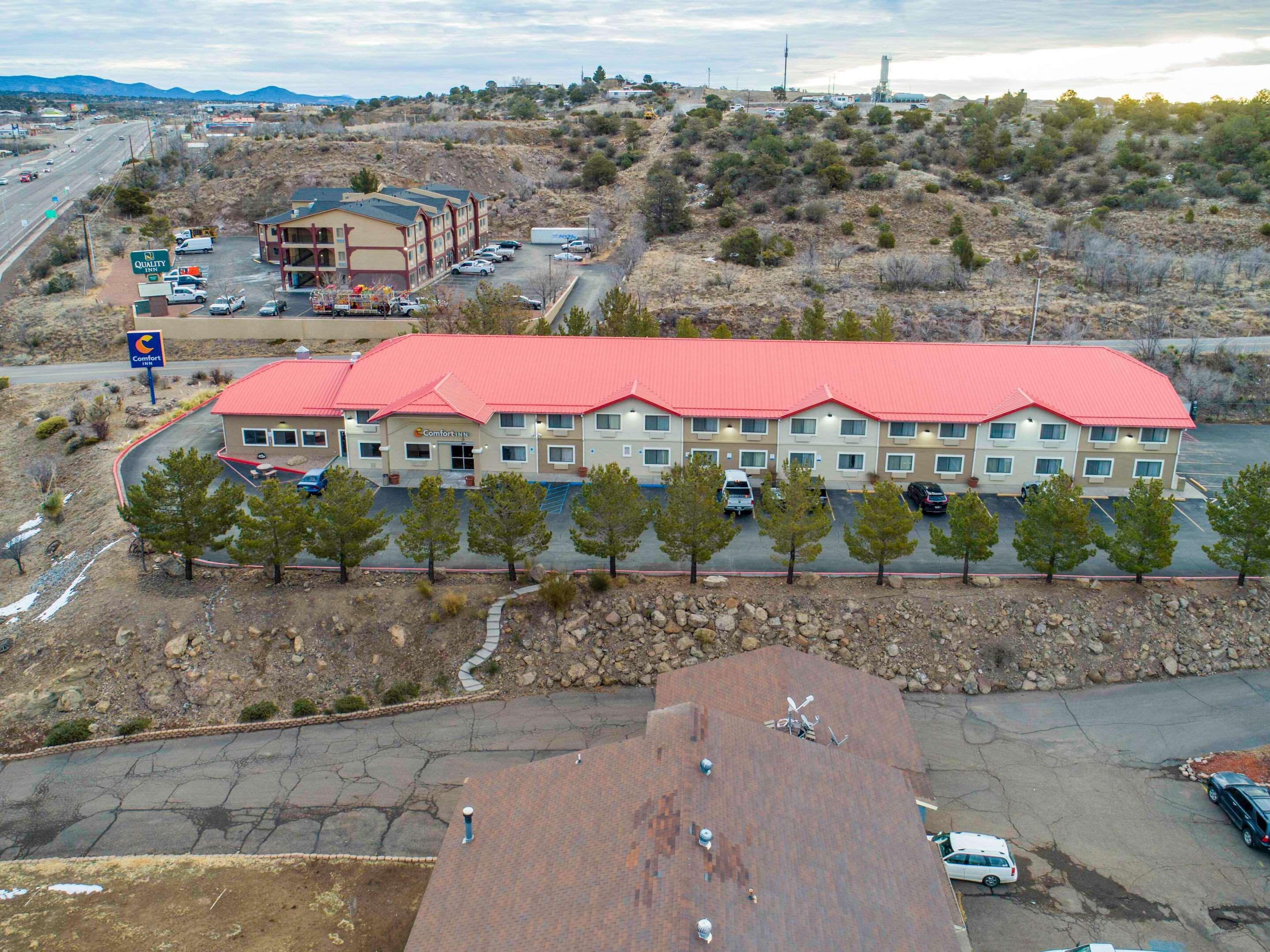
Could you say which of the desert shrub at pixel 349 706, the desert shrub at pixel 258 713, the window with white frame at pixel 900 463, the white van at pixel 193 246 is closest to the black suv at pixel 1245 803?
the window with white frame at pixel 900 463

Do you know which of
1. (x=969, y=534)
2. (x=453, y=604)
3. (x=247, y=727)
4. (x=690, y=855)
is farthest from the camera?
(x=969, y=534)

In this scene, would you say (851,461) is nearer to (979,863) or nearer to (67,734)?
(979,863)

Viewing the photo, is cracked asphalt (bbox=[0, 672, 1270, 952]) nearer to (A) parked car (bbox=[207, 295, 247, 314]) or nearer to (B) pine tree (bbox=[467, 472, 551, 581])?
(B) pine tree (bbox=[467, 472, 551, 581])

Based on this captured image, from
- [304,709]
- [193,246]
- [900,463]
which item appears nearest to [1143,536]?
[900,463]

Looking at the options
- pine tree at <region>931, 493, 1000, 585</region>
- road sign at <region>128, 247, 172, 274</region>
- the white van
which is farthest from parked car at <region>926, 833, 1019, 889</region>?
the white van

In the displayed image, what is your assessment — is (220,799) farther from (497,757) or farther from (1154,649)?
(1154,649)

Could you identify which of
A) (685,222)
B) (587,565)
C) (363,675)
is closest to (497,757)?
(363,675)

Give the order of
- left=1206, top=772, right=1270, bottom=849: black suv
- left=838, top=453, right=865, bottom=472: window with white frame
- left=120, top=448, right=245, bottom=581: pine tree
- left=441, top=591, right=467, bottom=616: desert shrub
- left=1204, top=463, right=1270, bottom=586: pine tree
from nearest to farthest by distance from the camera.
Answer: left=1206, top=772, right=1270, bottom=849: black suv
left=441, top=591, right=467, bottom=616: desert shrub
left=1204, top=463, right=1270, bottom=586: pine tree
left=120, top=448, right=245, bottom=581: pine tree
left=838, top=453, right=865, bottom=472: window with white frame
